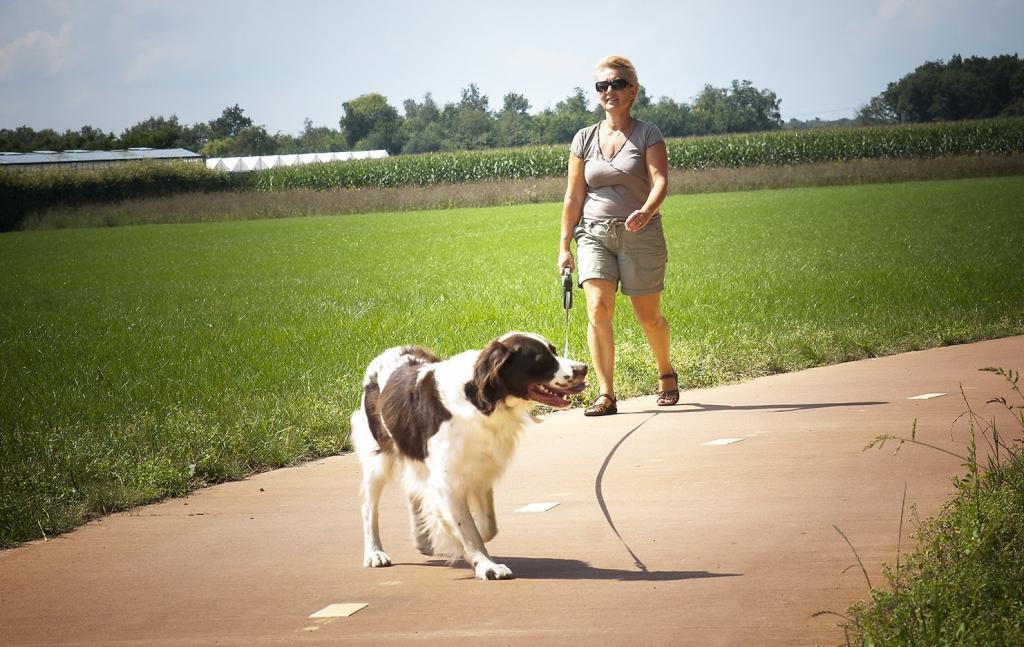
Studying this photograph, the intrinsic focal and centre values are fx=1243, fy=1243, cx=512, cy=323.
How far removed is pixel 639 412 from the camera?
9977 mm

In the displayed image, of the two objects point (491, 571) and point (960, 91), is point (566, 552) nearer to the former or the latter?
point (491, 571)

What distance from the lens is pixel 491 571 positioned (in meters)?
5.64

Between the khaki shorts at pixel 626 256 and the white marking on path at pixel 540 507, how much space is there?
3182 mm

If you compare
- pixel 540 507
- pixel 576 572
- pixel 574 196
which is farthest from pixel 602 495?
pixel 574 196

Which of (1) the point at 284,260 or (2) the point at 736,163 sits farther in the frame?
(2) the point at 736,163

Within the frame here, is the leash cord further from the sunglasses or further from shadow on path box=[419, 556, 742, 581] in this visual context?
the sunglasses

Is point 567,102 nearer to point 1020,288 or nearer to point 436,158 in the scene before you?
point 436,158

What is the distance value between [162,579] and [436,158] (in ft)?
233

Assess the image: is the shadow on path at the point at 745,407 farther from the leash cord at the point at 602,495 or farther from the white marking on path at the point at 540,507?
the white marking on path at the point at 540,507

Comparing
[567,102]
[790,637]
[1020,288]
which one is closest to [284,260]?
[1020,288]

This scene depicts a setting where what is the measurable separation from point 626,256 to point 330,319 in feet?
29.3

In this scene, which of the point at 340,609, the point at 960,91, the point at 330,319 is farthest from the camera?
the point at 960,91

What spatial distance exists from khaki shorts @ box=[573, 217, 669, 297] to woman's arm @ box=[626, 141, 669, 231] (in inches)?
7.3

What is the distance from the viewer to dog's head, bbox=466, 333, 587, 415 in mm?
5703
